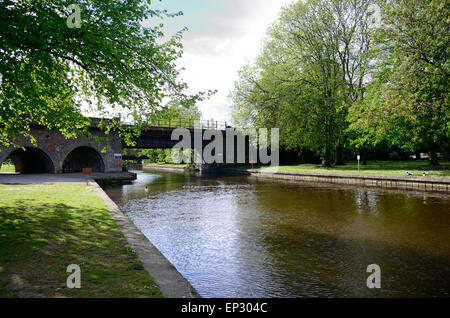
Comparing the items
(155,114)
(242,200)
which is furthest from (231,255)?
(242,200)

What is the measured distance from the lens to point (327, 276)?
6.14 meters

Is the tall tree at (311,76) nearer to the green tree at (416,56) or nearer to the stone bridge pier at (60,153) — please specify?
the green tree at (416,56)

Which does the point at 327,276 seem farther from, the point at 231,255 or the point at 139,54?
the point at 139,54

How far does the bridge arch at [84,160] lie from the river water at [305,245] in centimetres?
2426

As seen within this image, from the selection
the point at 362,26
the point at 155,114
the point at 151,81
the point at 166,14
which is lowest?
the point at 155,114

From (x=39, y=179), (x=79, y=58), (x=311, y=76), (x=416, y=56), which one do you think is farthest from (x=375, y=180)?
(x=39, y=179)

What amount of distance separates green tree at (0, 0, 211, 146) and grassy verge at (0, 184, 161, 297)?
119 inches

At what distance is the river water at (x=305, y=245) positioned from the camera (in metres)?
5.71

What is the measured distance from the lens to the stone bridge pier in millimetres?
31531

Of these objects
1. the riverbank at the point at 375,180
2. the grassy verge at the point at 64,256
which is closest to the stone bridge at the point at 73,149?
the grassy verge at the point at 64,256

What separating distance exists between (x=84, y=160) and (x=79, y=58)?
1421 inches

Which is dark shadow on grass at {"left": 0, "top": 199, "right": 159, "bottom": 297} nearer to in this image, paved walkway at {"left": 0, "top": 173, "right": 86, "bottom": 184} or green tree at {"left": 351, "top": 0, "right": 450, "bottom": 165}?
paved walkway at {"left": 0, "top": 173, "right": 86, "bottom": 184}
